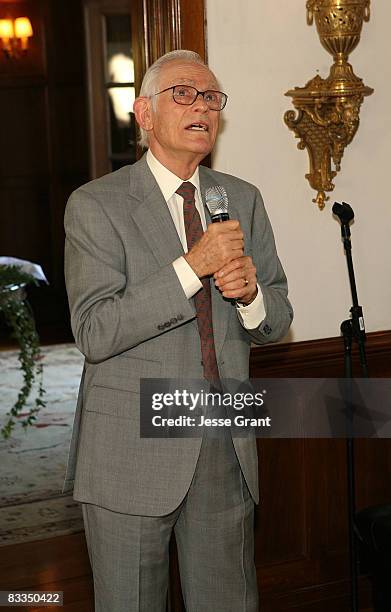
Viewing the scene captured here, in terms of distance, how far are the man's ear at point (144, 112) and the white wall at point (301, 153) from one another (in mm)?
853

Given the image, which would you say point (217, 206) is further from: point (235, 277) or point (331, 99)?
point (331, 99)

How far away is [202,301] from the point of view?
2348 millimetres

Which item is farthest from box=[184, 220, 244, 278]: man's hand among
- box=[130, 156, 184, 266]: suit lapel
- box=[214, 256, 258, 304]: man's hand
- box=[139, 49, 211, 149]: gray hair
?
box=[139, 49, 211, 149]: gray hair

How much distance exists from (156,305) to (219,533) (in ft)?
2.05

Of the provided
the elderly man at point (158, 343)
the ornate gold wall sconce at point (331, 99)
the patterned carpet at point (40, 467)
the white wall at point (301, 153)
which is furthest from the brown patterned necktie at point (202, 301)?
the patterned carpet at point (40, 467)

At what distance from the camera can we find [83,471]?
7.68 ft

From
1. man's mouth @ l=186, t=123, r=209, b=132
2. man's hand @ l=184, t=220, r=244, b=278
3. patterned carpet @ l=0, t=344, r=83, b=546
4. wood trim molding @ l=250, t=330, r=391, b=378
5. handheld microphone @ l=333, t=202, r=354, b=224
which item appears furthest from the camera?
patterned carpet @ l=0, t=344, r=83, b=546

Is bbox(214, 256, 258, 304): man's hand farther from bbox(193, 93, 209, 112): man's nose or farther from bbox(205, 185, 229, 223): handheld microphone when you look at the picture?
bbox(193, 93, 209, 112): man's nose

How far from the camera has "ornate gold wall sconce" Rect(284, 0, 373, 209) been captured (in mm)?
3186

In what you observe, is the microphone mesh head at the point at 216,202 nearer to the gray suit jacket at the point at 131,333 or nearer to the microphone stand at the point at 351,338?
the gray suit jacket at the point at 131,333

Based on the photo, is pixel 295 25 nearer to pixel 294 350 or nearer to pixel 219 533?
pixel 294 350

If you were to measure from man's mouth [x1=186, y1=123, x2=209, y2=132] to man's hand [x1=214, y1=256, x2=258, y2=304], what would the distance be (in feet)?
1.10

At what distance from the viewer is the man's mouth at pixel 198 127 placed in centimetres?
226

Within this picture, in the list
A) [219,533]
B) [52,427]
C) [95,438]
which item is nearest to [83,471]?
[95,438]
